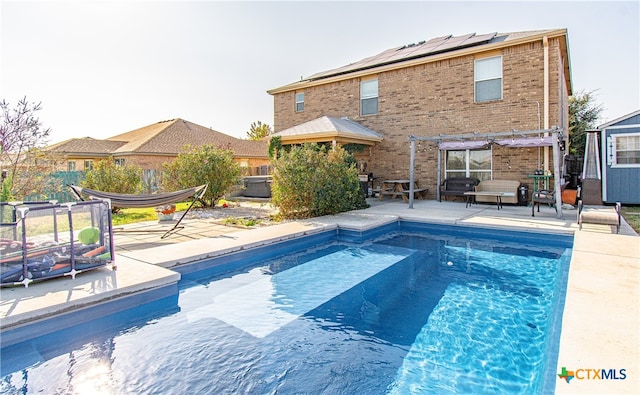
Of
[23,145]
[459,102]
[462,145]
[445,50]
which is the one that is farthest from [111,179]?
[445,50]

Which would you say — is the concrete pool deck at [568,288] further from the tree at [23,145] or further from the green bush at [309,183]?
the tree at [23,145]

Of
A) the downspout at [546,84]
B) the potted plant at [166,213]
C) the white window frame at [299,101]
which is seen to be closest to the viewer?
the potted plant at [166,213]

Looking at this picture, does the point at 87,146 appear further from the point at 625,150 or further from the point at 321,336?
the point at 625,150

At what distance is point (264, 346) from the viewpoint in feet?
11.4

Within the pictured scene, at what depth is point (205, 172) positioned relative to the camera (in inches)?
460

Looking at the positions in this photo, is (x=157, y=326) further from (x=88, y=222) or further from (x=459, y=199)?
(x=459, y=199)

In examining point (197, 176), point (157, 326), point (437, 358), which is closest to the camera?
point (437, 358)

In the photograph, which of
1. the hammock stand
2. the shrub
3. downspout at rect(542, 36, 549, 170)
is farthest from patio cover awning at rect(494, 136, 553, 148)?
the shrub

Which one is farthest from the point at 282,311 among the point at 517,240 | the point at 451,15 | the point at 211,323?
the point at 451,15

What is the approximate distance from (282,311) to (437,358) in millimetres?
1856

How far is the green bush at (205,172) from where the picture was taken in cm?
1161

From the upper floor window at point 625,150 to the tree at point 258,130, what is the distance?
40.0 metres

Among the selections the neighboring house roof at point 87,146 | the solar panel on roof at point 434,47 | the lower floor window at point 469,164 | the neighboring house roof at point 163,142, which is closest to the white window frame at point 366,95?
the solar panel on roof at point 434,47

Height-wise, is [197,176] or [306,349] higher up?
[197,176]
